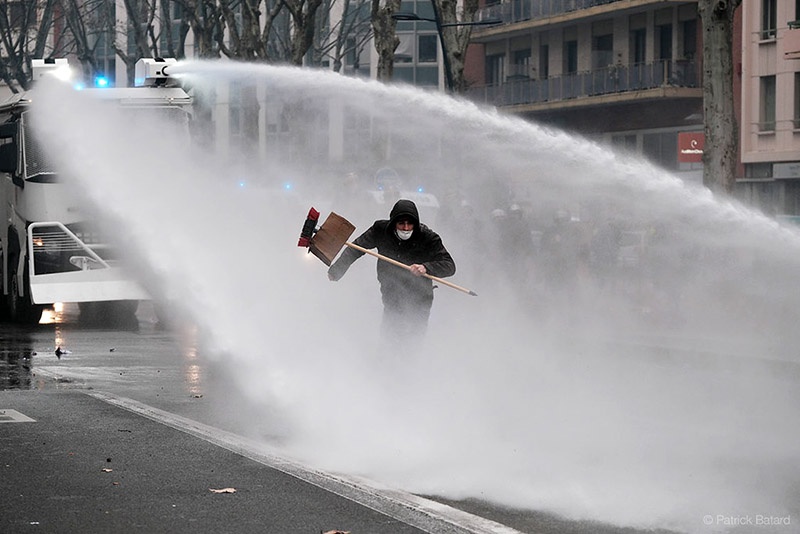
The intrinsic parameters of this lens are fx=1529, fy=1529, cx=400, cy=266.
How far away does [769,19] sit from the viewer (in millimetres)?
41938

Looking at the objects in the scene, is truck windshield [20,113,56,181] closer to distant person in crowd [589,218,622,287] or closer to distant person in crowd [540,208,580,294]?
distant person in crowd [589,218,622,287]

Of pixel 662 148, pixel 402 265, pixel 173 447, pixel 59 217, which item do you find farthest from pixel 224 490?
pixel 662 148

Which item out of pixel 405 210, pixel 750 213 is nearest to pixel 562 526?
pixel 405 210

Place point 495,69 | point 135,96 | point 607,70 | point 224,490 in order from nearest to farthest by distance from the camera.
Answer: point 224,490
point 135,96
point 607,70
point 495,69

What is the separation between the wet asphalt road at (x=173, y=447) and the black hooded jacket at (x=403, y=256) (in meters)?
1.38

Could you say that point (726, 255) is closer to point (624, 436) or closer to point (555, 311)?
point (555, 311)

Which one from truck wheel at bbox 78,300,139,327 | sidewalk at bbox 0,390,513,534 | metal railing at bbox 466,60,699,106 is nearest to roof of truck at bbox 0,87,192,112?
truck wheel at bbox 78,300,139,327

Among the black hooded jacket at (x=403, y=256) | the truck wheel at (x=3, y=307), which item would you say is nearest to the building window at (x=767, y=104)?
the truck wheel at (x=3, y=307)

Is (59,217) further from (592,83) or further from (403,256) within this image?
(592,83)

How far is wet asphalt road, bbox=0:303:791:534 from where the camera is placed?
6.88 meters

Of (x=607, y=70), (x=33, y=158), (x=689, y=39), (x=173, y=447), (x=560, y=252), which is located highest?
(x=689, y=39)

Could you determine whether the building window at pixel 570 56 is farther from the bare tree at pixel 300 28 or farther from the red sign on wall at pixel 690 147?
the bare tree at pixel 300 28

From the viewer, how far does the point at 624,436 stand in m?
9.46

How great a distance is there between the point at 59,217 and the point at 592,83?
3028 centimetres
